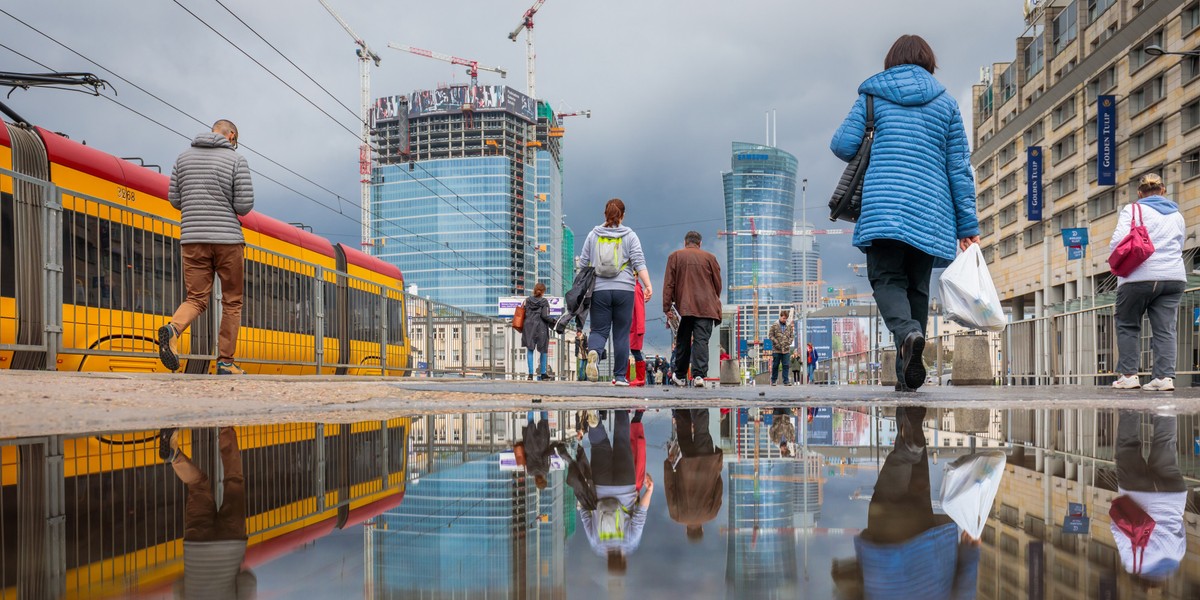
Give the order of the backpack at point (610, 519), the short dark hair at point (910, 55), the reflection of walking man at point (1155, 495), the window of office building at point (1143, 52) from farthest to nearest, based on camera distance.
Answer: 1. the window of office building at point (1143, 52)
2. the short dark hair at point (910, 55)
3. the backpack at point (610, 519)
4. the reflection of walking man at point (1155, 495)

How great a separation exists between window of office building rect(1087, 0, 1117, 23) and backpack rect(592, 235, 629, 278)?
5010cm

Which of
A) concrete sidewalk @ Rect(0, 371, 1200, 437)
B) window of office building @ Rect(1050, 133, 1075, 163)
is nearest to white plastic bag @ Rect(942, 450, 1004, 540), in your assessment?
concrete sidewalk @ Rect(0, 371, 1200, 437)

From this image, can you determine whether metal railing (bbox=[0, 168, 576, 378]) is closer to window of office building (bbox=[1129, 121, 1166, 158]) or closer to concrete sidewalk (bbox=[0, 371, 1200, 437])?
concrete sidewalk (bbox=[0, 371, 1200, 437])

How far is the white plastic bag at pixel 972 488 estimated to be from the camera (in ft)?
5.00

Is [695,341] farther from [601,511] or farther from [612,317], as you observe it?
[601,511]

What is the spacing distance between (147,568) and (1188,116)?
163 ft

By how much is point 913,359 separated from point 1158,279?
2.93 metres

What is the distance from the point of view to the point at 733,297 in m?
197

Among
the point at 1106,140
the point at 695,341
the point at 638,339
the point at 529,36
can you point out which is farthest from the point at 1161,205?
the point at 529,36

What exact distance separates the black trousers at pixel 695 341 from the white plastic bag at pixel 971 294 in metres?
3.51

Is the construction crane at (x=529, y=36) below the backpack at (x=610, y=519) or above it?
above

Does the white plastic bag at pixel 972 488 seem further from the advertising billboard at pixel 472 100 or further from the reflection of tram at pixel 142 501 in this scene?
the advertising billboard at pixel 472 100

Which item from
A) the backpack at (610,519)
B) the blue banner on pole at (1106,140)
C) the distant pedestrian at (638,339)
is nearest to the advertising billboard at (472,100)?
the blue banner on pole at (1106,140)

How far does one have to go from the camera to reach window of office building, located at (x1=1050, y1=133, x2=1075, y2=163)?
2185 inches
